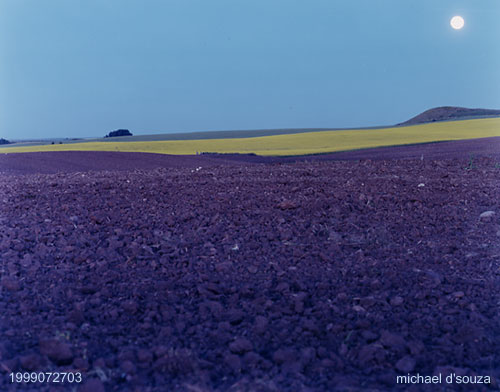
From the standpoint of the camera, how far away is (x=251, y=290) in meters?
3.24

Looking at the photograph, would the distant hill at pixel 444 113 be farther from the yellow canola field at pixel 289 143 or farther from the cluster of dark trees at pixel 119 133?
the cluster of dark trees at pixel 119 133

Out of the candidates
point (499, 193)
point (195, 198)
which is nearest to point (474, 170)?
point (499, 193)

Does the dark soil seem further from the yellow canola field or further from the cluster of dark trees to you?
the cluster of dark trees

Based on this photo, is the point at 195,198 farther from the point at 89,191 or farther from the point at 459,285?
the point at 459,285

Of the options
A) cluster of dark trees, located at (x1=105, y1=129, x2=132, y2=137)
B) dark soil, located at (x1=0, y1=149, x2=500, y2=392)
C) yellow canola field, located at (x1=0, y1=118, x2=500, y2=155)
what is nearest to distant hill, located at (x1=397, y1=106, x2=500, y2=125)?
yellow canola field, located at (x1=0, y1=118, x2=500, y2=155)

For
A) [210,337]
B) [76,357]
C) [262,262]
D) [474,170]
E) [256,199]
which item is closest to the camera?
[76,357]

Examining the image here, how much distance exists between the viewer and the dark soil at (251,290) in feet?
7.87

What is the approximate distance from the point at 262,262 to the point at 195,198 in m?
2.22

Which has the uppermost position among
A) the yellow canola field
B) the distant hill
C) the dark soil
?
the distant hill

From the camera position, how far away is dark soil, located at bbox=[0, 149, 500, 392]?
2398 millimetres

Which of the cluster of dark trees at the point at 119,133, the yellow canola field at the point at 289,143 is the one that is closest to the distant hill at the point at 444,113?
the yellow canola field at the point at 289,143

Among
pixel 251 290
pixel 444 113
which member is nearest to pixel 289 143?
pixel 251 290

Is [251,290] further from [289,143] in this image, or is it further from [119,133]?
[119,133]

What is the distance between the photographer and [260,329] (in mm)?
2717
